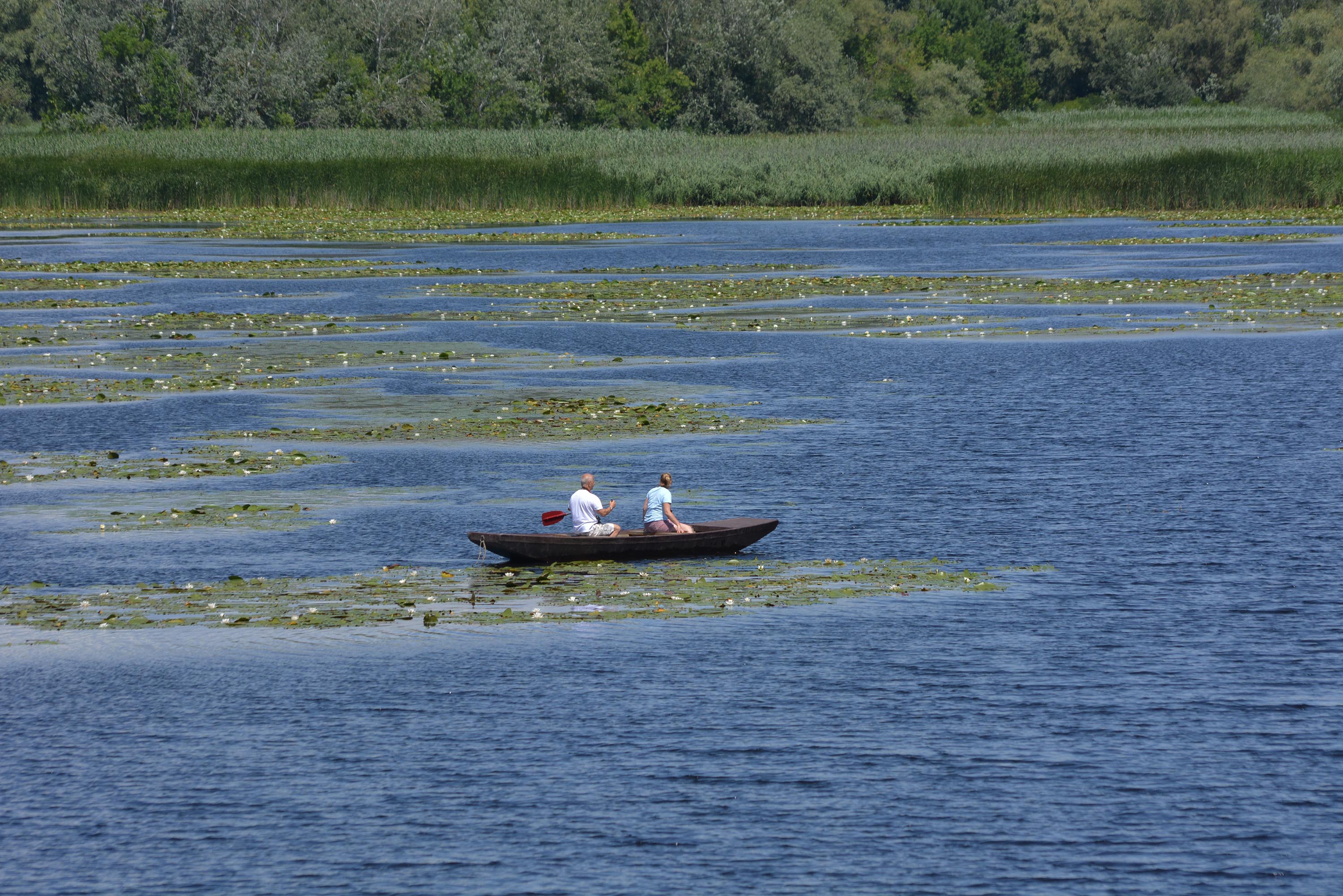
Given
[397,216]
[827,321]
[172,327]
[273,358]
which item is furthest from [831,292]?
[397,216]

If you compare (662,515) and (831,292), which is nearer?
(662,515)

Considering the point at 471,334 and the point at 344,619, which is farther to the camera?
the point at 471,334

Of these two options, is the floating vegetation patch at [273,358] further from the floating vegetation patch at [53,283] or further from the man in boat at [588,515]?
the man in boat at [588,515]

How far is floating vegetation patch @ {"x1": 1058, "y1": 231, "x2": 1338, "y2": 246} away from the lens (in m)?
67.6

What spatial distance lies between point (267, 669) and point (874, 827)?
6.50 m

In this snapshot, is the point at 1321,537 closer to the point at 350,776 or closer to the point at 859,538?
the point at 859,538

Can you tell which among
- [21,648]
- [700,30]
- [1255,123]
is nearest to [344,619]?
[21,648]

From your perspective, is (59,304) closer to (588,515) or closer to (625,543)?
(588,515)

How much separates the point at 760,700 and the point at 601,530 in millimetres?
4846

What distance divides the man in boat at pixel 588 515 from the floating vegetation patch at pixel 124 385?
16.0m

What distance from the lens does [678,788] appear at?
42.6 feet

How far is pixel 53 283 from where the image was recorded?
5597cm

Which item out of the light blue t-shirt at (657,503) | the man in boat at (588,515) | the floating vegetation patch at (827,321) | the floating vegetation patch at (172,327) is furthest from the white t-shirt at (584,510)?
the floating vegetation patch at (172,327)

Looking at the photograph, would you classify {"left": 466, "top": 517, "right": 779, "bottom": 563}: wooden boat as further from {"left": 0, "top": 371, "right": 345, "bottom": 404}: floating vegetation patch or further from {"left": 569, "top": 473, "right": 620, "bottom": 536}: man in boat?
{"left": 0, "top": 371, "right": 345, "bottom": 404}: floating vegetation patch
